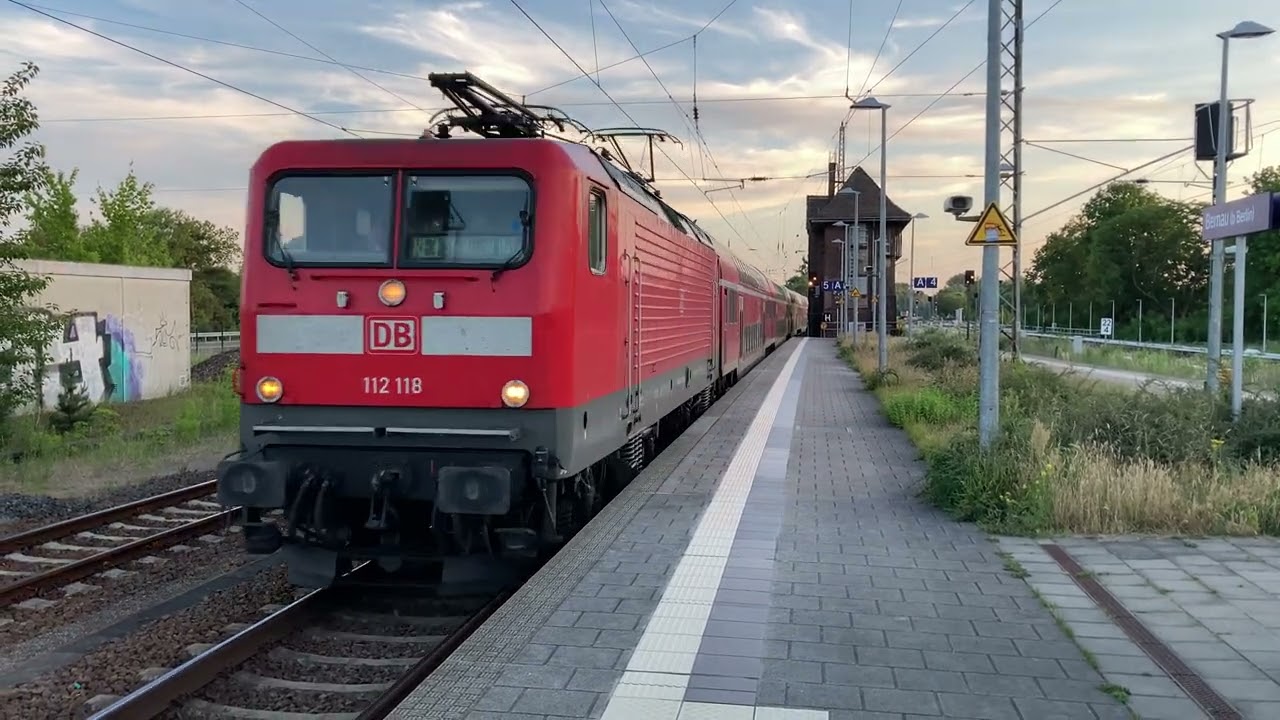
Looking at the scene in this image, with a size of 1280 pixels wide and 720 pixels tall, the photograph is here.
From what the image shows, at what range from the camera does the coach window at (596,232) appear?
6.73 m

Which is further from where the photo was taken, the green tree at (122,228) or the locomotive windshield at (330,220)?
the green tree at (122,228)

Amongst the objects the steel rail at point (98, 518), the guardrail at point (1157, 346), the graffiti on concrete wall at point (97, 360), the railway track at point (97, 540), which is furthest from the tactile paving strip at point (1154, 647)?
the graffiti on concrete wall at point (97, 360)

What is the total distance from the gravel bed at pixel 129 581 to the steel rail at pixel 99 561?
7cm

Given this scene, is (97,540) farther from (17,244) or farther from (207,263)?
(207,263)

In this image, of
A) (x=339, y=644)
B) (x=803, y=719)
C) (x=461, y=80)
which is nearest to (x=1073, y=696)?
(x=803, y=719)

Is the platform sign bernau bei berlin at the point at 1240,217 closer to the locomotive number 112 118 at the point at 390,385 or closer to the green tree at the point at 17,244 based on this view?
the locomotive number 112 118 at the point at 390,385

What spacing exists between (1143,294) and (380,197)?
6921 centimetres

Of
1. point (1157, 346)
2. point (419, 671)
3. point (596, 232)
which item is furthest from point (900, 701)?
point (1157, 346)

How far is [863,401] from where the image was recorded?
769 inches

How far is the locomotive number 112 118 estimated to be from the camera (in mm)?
6234

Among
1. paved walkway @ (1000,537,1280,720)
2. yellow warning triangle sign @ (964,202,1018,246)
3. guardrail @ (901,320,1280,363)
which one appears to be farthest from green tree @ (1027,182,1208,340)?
paved walkway @ (1000,537,1280,720)

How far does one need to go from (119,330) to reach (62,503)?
38.0ft

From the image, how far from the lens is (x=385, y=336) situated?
6.27 metres

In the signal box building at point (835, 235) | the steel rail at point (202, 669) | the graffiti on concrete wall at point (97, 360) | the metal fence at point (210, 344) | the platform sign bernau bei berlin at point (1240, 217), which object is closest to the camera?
the steel rail at point (202, 669)
